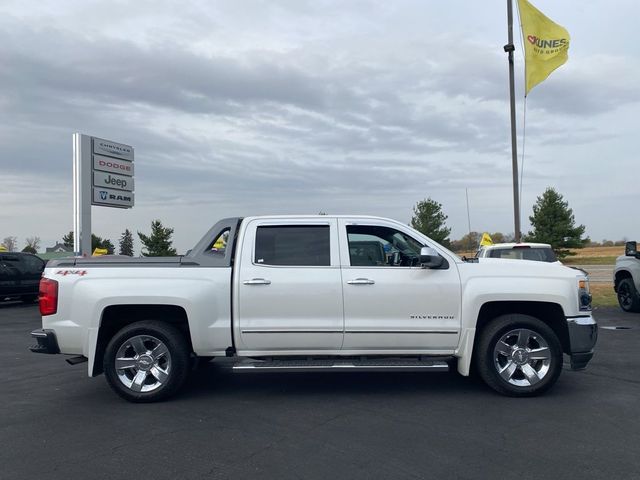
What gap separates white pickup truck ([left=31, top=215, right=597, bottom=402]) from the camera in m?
6.11

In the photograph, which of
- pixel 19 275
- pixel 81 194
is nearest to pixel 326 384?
pixel 19 275

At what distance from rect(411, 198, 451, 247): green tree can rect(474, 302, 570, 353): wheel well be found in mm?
35315

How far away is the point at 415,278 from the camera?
6230 millimetres

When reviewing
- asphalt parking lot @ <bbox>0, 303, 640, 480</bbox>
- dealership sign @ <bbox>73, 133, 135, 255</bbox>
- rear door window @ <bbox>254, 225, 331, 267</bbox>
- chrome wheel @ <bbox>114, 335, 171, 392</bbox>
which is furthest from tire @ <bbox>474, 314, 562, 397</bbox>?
dealership sign @ <bbox>73, 133, 135, 255</bbox>

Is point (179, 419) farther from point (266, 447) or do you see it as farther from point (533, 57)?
point (533, 57)

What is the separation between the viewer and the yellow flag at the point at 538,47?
16.8m

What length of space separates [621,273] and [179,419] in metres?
11.8

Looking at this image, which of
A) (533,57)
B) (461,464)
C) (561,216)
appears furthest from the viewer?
(561,216)

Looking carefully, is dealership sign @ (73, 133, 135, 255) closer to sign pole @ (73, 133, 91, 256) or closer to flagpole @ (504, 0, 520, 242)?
sign pole @ (73, 133, 91, 256)

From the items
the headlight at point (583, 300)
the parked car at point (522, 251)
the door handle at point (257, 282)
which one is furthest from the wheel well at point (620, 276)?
the door handle at point (257, 282)

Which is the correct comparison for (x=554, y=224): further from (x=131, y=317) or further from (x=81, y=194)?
(x=131, y=317)

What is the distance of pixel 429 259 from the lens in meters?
6.06

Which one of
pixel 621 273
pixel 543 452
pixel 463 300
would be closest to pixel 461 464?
pixel 543 452

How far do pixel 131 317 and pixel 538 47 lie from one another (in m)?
14.6
